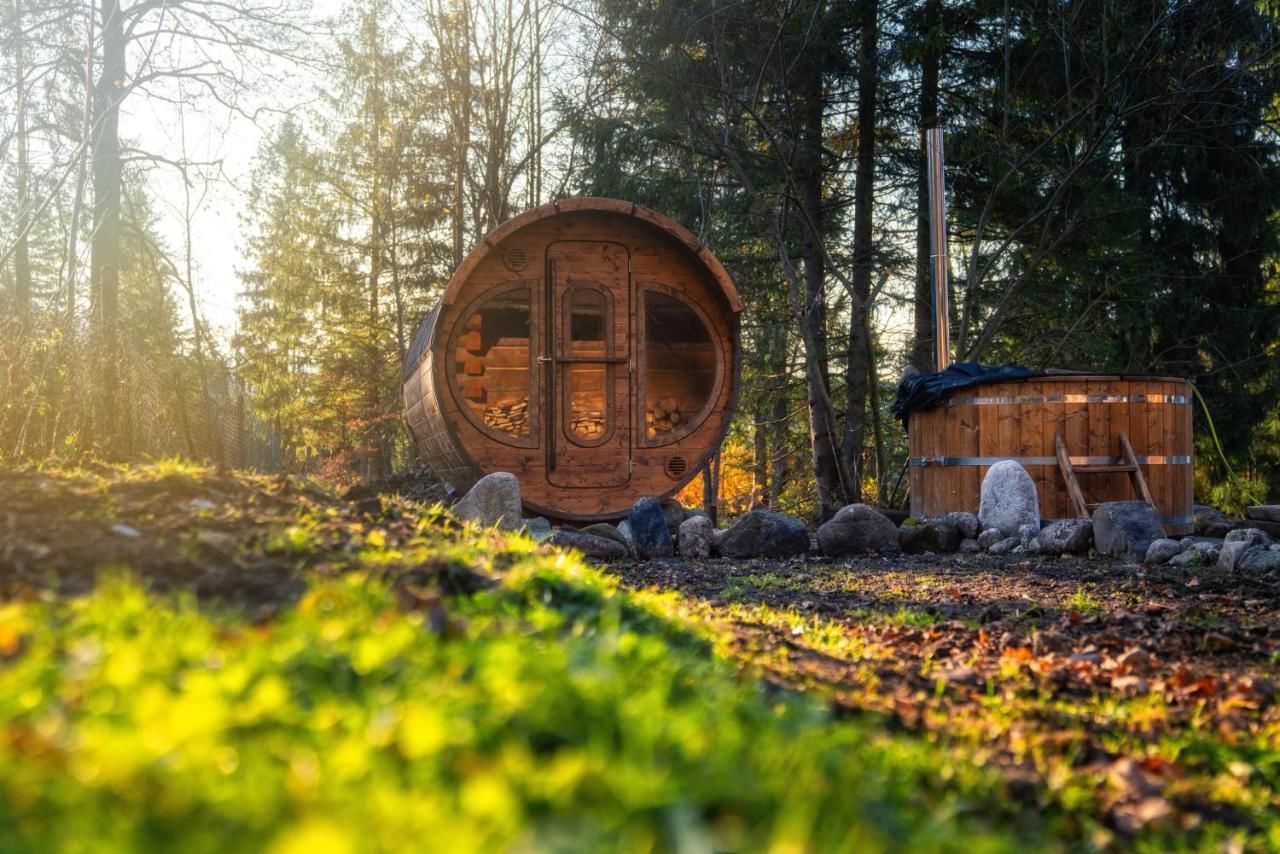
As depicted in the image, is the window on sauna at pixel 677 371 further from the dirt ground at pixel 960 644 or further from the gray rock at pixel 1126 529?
the dirt ground at pixel 960 644

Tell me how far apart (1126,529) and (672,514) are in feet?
14.0

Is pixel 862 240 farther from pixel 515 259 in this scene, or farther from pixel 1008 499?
pixel 1008 499

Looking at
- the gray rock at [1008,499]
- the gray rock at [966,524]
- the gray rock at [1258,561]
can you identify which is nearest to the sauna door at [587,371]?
the gray rock at [966,524]

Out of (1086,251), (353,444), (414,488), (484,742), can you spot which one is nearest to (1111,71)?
(1086,251)

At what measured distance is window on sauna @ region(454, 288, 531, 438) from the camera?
11.2 metres

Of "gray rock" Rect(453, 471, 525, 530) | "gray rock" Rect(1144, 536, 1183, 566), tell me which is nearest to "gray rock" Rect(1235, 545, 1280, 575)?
"gray rock" Rect(1144, 536, 1183, 566)

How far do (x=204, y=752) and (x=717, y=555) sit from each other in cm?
802

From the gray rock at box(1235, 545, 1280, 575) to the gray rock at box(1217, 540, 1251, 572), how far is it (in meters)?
0.03

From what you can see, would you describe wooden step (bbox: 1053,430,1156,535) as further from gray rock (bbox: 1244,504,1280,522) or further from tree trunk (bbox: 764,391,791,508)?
tree trunk (bbox: 764,391,791,508)

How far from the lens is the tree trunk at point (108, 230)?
864 cm

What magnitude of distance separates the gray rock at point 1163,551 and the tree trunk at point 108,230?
8.02 metres

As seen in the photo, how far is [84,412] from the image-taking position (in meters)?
8.78

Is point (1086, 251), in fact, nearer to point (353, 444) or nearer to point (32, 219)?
point (32, 219)

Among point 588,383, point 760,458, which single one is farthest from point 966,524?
point 760,458
